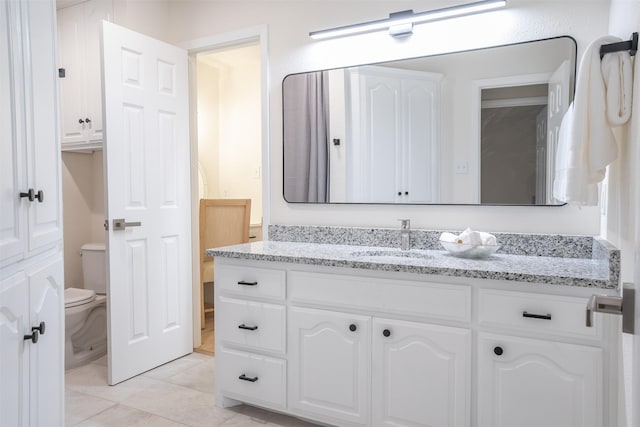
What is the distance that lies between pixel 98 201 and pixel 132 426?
75.3 inches

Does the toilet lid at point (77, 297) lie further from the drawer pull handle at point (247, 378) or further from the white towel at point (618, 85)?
the white towel at point (618, 85)

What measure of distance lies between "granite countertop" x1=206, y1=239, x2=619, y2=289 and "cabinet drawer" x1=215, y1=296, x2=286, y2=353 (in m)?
0.24

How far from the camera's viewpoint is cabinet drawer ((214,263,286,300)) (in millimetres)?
1999

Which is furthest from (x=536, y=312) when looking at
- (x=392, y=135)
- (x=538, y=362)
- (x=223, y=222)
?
(x=223, y=222)

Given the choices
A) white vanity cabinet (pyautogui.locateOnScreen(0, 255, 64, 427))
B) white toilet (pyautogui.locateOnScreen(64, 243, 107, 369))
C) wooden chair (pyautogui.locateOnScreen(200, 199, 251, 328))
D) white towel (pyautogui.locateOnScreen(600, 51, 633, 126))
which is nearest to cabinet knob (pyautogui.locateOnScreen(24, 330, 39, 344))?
white vanity cabinet (pyautogui.locateOnScreen(0, 255, 64, 427))

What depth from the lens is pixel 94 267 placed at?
3.10m

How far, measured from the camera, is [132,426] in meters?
2.01

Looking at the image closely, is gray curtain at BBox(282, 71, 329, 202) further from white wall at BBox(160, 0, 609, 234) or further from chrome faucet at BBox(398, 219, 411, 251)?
chrome faucet at BBox(398, 219, 411, 251)

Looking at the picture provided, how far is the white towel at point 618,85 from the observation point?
1.30 metres

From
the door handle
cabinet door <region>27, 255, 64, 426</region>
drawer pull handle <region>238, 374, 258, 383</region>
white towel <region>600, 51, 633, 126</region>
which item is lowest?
drawer pull handle <region>238, 374, 258, 383</region>

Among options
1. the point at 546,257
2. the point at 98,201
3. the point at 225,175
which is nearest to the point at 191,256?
the point at 98,201

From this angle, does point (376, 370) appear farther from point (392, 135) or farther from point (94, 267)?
point (94, 267)

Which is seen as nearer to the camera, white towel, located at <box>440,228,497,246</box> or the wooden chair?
white towel, located at <box>440,228,497,246</box>

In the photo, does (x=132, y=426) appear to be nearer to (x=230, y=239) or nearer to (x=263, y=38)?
(x=230, y=239)
